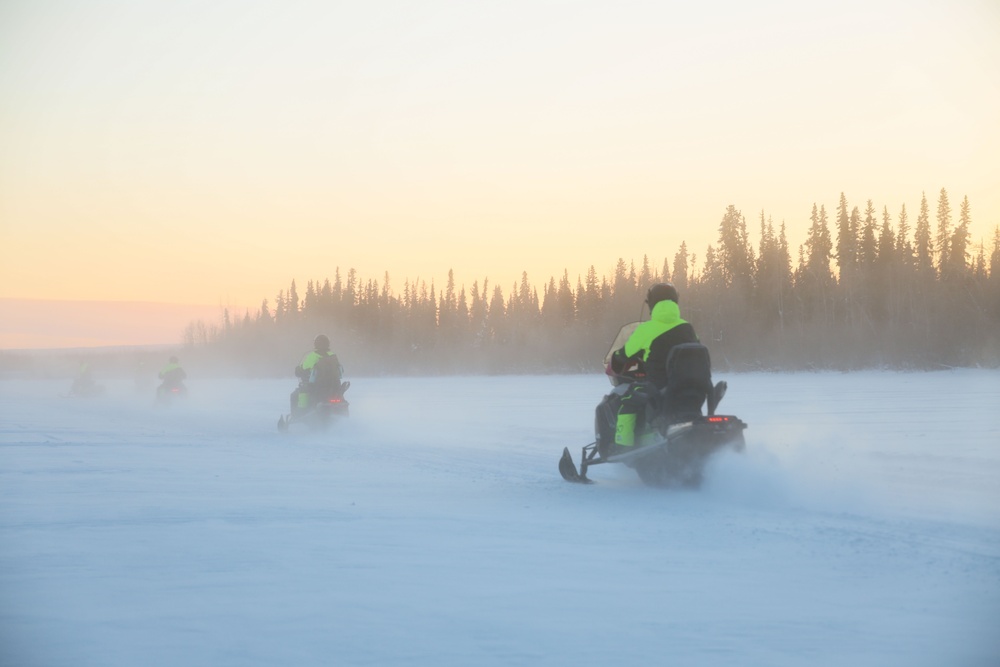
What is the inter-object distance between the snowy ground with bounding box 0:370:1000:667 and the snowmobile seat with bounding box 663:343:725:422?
24.1 inches

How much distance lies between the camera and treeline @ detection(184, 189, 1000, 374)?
2180 inches

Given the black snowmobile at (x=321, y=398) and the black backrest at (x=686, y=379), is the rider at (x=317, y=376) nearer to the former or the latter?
the black snowmobile at (x=321, y=398)

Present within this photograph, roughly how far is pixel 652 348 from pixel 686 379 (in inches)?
19.2

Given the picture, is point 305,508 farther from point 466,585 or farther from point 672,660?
point 672,660

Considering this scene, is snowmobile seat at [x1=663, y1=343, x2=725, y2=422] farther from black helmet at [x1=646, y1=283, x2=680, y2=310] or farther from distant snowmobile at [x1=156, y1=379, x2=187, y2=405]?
distant snowmobile at [x1=156, y1=379, x2=187, y2=405]

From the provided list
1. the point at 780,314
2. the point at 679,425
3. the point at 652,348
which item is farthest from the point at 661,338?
the point at 780,314

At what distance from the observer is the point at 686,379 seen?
314 inches

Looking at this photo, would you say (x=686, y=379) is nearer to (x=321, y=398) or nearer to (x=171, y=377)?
(x=321, y=398)

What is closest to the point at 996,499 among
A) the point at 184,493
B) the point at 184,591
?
the point at 184,591

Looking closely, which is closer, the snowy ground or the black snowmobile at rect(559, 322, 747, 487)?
the snowy ground

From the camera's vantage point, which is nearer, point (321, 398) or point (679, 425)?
point (679, 425)

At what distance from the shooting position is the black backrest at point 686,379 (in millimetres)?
7992

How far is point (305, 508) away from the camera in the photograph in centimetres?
727

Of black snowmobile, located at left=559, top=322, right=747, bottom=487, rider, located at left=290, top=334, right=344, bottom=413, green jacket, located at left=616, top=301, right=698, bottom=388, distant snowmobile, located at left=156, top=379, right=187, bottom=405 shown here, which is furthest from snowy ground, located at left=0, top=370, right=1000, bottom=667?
distant snowmobile, located at left=156, top=379, right=187, bottom=405
